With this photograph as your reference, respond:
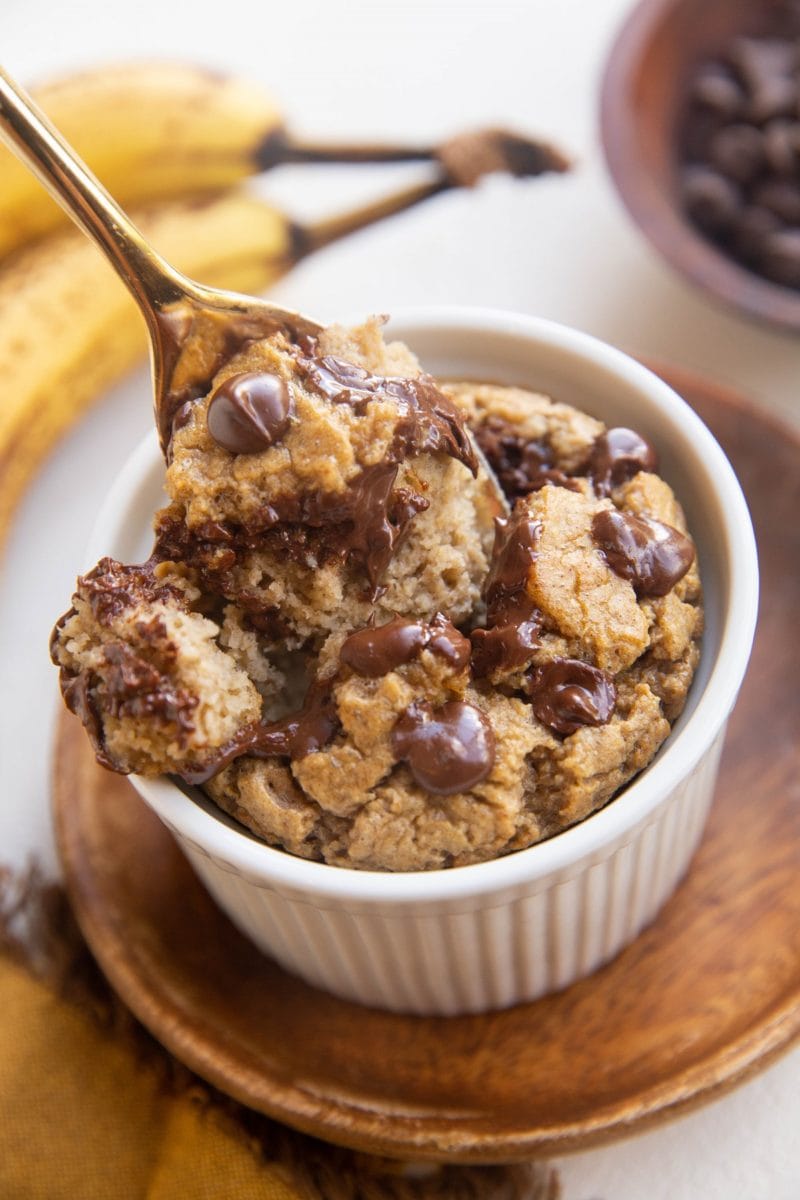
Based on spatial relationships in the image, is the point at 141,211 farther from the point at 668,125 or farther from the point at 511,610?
the point at 511,610

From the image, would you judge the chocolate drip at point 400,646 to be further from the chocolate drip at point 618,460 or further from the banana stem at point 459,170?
the banana stem at point 459,170

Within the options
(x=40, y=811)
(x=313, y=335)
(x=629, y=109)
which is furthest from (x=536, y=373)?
(x=40, y=811)

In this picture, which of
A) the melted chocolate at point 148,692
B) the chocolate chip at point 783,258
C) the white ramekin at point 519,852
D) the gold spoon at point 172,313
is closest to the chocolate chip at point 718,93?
the chocolate chip at point 783,258

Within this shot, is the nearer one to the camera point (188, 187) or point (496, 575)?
point (496, 575)

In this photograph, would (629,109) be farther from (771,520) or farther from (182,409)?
(182,409)

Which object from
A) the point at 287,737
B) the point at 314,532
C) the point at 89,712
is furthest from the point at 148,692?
the point at 314,532
